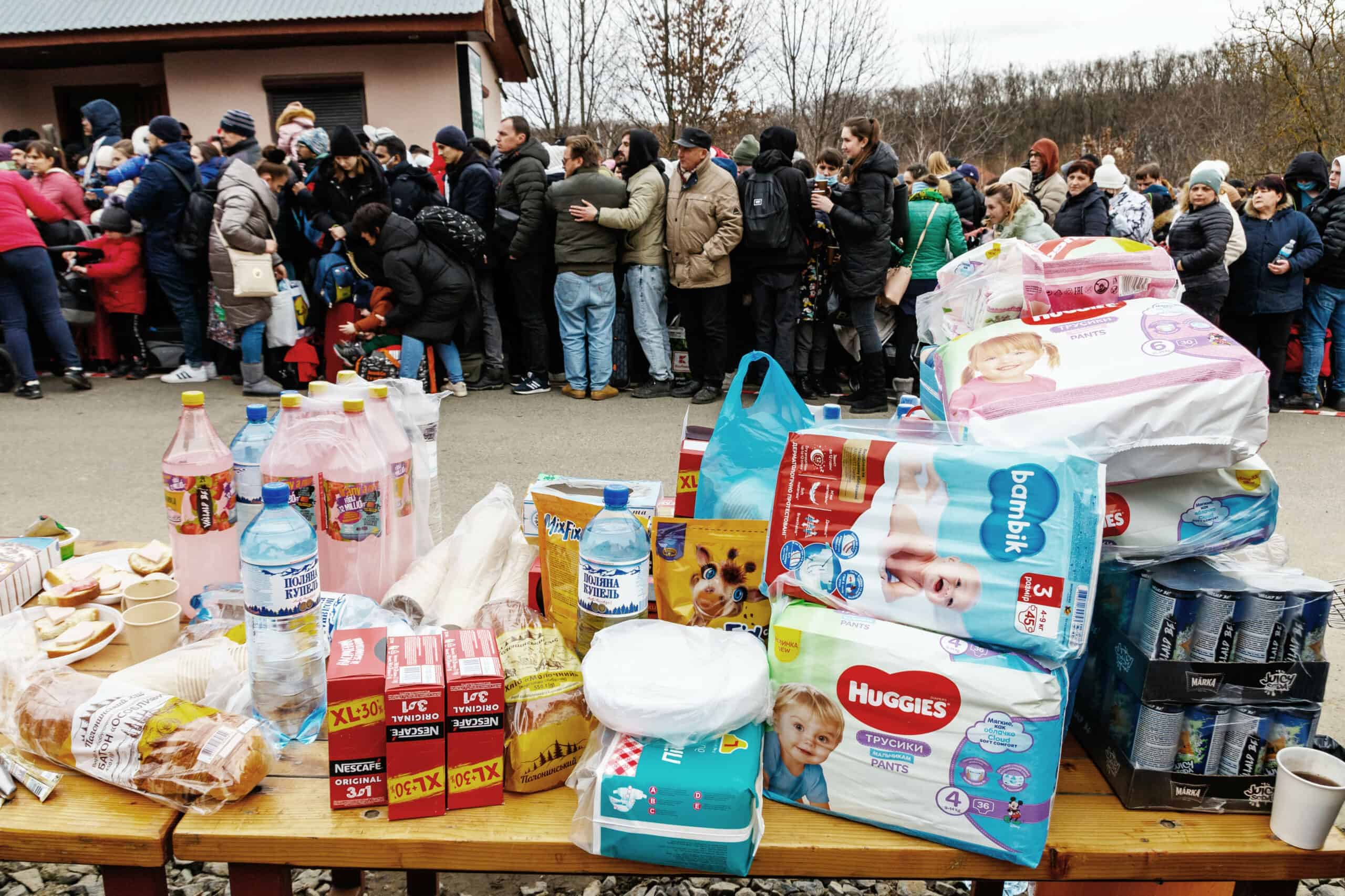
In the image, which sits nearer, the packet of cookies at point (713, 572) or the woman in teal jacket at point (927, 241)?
the packet of cookies at point (713, 572)

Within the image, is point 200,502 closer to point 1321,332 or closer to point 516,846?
point 516,846

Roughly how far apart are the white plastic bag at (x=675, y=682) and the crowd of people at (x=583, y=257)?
544 cm

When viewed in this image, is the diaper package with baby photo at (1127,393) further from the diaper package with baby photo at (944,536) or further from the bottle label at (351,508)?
the bottle label at (351,508)

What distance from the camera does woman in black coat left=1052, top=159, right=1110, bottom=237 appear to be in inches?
288

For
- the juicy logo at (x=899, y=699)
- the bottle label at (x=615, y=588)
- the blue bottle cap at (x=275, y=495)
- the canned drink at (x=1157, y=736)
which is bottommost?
the canned drink at (x=1157, y=736)

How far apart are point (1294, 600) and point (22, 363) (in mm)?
8557

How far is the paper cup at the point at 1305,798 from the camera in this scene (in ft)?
4.97

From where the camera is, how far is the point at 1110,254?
2094mm

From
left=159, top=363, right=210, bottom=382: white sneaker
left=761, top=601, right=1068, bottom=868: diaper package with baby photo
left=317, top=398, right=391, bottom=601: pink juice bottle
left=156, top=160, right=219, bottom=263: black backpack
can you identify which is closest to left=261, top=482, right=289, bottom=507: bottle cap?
left=317, top=398, right=391, bottom=601: pink juice bottle

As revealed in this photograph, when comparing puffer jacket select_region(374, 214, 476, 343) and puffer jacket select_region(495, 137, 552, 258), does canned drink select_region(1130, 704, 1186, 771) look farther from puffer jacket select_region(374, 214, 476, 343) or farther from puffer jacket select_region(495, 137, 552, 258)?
puffer jacket select_region(495, 137, 552, 258)

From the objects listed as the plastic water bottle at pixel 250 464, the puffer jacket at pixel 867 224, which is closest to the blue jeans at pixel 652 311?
the puffer jacket at pixel 867 224

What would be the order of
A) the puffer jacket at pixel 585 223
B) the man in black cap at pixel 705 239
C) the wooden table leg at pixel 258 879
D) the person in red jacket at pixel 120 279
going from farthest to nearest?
the person in red jacket at pixel 120 279
the puffer jacket at pixel 585 223
the man in black cap at pixel 705 239
the wooden table leg at pixel 258 879

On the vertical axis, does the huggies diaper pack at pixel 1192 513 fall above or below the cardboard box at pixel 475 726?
above

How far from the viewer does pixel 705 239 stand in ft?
22.7
